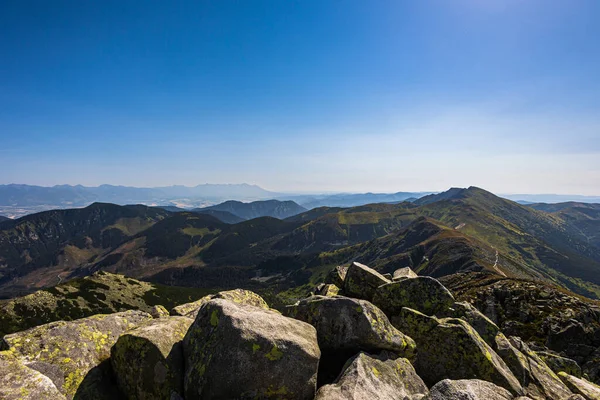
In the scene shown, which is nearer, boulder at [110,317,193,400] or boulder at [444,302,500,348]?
boulder at [110,317,193,400]

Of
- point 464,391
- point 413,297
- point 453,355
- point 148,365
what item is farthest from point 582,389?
point 148,365

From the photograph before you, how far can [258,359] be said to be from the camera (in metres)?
11.4

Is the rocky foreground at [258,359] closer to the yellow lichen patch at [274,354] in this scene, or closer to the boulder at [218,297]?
the yellow lichen patch at [274,354]

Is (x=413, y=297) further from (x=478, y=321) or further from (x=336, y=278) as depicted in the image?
(x=336, y=278)

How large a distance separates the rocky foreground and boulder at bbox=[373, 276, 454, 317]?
340 centimetres

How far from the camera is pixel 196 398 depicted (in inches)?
430

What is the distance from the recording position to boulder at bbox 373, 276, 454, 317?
2038 cm

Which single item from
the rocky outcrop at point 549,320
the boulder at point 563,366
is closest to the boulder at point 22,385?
the boulder at point 563,366

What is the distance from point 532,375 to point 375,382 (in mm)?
12506

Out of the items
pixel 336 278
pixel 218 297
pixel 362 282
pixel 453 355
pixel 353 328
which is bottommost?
pixel 453 355

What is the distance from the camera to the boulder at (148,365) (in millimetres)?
11234

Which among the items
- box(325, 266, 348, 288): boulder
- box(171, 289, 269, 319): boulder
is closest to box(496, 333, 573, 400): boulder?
box(325, 266, 348, 288): boulder

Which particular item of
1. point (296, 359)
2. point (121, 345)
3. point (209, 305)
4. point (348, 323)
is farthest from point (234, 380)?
point (348, 323)

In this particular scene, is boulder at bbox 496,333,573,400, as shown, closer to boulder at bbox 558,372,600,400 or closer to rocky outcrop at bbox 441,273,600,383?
boulder at bbox 558,372,600,400
